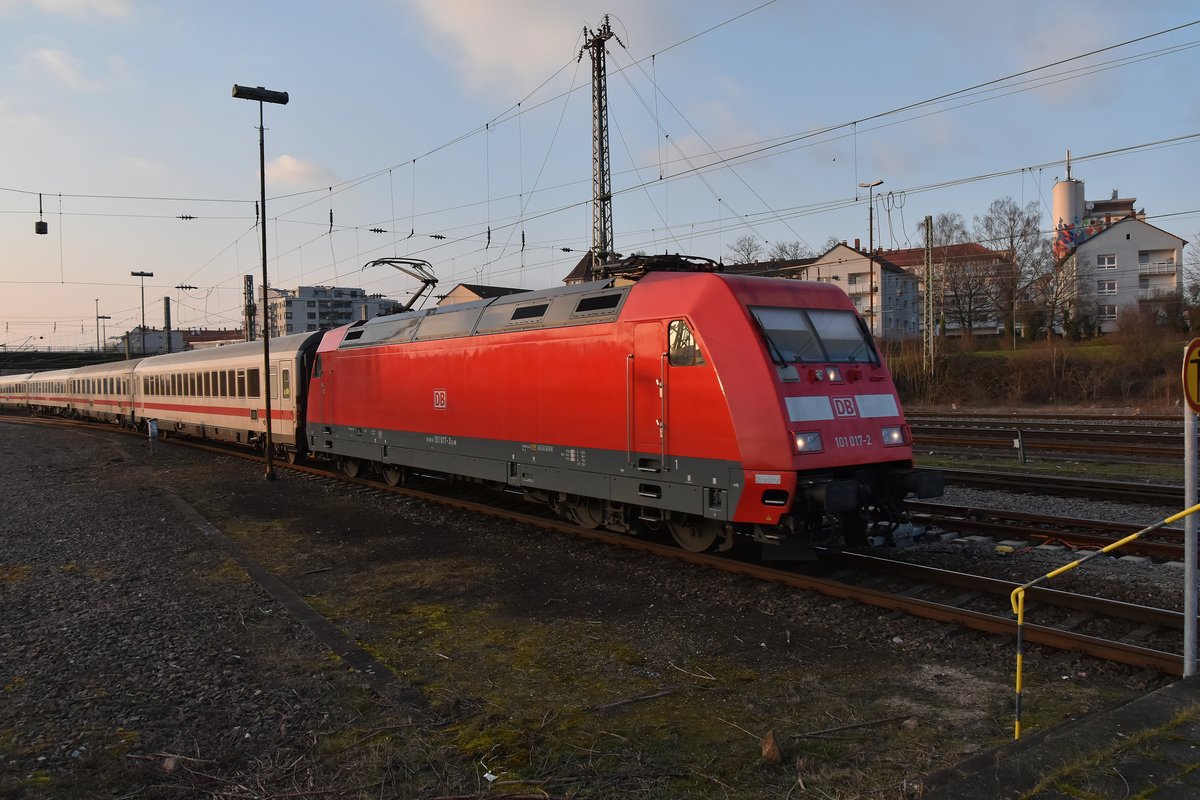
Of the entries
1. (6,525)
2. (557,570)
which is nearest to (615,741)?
(557,570)

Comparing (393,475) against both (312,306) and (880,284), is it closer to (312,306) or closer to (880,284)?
(880,284)

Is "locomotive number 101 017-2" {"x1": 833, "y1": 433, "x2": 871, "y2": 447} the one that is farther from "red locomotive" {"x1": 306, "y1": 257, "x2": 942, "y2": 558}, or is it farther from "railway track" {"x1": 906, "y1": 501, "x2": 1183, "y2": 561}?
"railway track" {"x1": 906, "y1": 501, "x2": 1183, "y2": 561}

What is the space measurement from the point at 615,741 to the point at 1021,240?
5823 cm

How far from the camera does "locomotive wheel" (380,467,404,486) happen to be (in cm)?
1535

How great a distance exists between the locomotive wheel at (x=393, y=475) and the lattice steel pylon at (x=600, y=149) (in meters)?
9.55

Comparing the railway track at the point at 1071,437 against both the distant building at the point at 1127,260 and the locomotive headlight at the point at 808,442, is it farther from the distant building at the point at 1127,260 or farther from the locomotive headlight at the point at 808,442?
the distant building at the point at 1127,260

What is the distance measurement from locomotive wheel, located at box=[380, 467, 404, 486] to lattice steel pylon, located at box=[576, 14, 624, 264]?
31.3 ft

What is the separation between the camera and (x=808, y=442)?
7633 millimetres

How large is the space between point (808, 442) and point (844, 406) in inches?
35.2

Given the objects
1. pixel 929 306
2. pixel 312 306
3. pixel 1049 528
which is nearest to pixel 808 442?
pixel 1049 528

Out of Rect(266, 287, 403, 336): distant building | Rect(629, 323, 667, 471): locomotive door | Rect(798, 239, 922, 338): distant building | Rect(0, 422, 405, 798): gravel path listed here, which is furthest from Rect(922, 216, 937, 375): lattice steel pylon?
Rect(266, 287, 403, 336): distant building

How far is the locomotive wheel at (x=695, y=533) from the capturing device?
888 centimetres

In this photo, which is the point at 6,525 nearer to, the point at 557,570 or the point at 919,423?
the point at 557,570

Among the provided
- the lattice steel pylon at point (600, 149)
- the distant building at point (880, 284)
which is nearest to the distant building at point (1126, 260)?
the distant building at point (880, 284)
